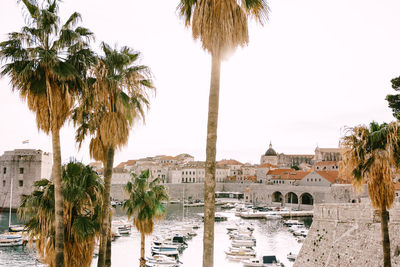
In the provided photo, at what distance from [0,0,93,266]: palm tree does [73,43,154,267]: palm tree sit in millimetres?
921

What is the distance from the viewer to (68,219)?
A: 9.67 meters

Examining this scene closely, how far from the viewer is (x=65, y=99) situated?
8.92 metres

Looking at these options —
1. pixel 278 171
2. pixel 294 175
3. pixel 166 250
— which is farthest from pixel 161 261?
pixel 278 171

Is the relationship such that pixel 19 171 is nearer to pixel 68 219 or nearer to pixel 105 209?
pixel 105 209

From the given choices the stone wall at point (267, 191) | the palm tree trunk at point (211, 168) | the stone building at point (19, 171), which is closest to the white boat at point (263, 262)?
the stone wall at point (267, 191)

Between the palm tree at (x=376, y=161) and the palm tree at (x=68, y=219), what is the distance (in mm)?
8234

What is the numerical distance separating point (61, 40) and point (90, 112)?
267cm

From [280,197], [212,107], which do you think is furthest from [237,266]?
[280,197]

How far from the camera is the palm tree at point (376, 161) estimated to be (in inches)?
405

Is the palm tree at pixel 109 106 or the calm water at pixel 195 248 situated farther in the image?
the calm water at pixel 195 248

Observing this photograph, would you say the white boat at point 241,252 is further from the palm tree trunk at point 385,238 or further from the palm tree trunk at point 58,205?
the palm tree trunk at point 58,205

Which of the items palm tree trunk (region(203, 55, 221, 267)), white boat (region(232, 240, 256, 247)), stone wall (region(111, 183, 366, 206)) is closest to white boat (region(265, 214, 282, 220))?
stone wall (region(111, 183, 366, 206))

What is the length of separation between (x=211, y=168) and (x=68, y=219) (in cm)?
507

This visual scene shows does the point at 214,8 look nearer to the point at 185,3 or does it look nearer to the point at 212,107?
the point at 185,3
